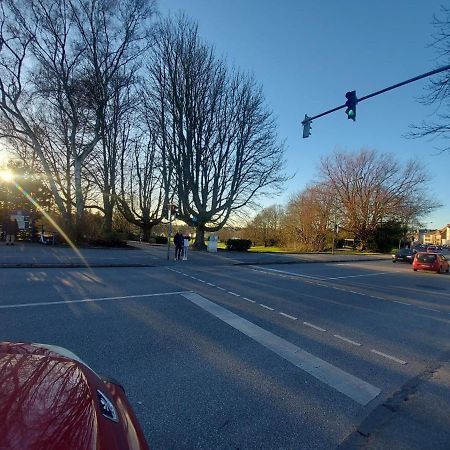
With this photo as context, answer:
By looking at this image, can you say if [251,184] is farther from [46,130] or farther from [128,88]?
[46,130]

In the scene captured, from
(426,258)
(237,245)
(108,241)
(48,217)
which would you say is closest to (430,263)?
(426,258)

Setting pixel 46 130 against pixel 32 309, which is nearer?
pixel 32 309

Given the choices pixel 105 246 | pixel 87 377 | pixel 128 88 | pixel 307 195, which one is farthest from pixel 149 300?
pixel 307 195

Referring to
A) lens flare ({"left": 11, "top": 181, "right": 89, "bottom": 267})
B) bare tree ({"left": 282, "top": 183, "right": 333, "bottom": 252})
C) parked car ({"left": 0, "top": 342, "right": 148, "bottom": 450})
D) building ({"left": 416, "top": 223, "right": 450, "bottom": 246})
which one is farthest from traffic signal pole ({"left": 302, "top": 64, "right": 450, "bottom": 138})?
building ({"left": 416, "top": 223, "right": 450, "bottom": 246})

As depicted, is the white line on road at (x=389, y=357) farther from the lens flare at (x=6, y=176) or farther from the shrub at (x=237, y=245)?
the lens flare at (x=6, y=176)

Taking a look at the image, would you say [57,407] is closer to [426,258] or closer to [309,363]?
[309,363]

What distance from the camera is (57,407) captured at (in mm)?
1604

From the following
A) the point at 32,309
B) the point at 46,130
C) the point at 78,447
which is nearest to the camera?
the point at 78,447

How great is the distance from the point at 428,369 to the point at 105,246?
2141 centimetres

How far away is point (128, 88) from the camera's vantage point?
2600 centimetres

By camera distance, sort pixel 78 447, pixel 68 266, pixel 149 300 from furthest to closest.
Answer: pixel 68 266, pixel 149 300, pixel 78 447

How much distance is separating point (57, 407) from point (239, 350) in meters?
3.71

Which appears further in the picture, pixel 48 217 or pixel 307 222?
pixel 307 222

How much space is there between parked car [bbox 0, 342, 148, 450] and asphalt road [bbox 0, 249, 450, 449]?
45.9 inches
